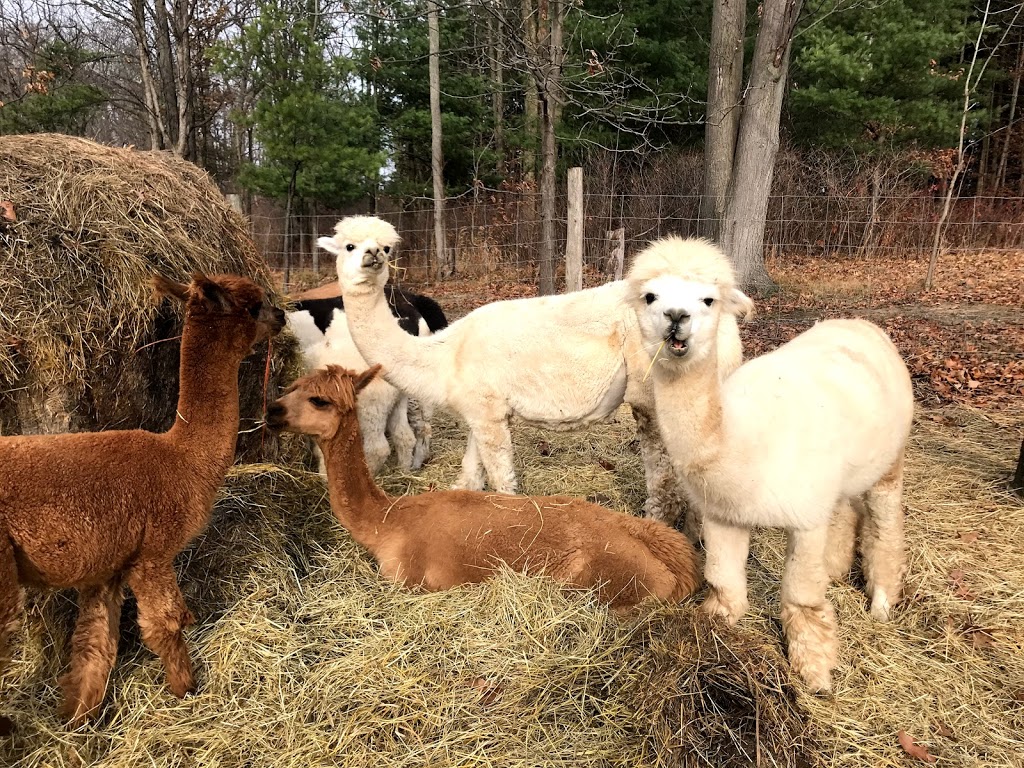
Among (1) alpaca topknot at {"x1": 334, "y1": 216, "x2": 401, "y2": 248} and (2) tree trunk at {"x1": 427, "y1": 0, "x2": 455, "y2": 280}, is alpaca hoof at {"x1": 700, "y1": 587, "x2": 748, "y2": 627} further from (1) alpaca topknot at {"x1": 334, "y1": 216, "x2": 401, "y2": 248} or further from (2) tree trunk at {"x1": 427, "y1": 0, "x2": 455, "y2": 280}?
(2) tree trunk at {"x1": 427, "y1": 0, "x2": 455, "y2": 280}

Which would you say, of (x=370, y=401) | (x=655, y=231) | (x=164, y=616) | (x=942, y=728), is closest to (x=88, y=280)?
(x=164, y=616)

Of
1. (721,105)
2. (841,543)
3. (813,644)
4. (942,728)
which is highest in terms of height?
(721,105)

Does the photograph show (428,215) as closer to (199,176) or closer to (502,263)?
(502,263)

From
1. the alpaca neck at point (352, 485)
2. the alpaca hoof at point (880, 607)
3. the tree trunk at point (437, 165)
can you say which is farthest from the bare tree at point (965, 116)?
the tree trunk at point (437, 165)

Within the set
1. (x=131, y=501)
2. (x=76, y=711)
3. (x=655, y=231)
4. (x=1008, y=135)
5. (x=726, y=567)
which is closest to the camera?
(x=131, y=501)

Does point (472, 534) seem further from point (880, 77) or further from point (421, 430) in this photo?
point (880, 77)

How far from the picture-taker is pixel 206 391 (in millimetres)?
2959

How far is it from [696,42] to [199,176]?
19576mm

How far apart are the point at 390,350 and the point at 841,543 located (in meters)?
3.45

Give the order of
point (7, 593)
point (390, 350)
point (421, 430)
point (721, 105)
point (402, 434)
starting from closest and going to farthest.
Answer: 1. point (7, 593)
2. point (390, 350)
3. point (402, 434)
4. point (421, 430)
5. point (721, 105)

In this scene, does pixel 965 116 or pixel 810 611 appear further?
pixel 965 116

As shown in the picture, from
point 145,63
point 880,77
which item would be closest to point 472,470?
point 145,63

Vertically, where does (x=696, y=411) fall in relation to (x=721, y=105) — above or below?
below

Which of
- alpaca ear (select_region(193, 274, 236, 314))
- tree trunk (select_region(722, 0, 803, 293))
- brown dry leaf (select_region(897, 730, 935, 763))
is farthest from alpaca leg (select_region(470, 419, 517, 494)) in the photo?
tree trunk (select_region(722, 0, 803, 293))
